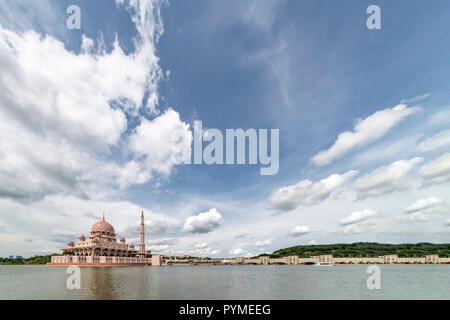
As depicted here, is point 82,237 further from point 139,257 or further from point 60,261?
point 139,257

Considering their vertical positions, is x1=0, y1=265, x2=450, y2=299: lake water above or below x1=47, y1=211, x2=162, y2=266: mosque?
above

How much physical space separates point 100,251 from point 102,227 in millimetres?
20859

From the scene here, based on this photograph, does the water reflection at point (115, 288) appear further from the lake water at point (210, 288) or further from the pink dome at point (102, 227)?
the pink dome at point (102, 227)

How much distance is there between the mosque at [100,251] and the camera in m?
124

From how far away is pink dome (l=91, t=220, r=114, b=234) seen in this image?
150062 millimetres

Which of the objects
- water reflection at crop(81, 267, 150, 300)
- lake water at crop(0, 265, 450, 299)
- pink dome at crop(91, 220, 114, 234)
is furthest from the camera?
pink dome at crop(91, 220, 114, 234)

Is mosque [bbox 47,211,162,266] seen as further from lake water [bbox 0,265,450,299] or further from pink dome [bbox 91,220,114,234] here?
lake water [bbox 0,265,450,299]

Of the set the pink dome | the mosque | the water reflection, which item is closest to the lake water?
the water reflection

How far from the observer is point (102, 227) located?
15200cm

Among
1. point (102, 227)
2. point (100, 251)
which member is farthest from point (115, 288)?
point (102, 227)

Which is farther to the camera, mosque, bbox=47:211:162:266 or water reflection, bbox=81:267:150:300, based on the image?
mosque, bbox=47:211:162:266

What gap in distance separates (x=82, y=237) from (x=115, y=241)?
20742 mm
